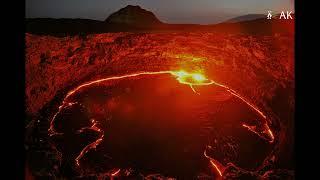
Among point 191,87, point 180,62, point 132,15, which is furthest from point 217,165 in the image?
point 132,15

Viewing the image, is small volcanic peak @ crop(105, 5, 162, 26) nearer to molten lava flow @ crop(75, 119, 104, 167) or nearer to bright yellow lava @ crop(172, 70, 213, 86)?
bright yellow lava @ crop(172, 70, 213, 86)

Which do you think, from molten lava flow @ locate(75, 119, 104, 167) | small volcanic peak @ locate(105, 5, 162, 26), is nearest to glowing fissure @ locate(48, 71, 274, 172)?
molten lava flow @ locate(75, 119, 104, 167)

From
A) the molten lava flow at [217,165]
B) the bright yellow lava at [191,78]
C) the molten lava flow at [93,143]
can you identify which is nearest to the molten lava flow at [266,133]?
the molten lava flow at [217,165]

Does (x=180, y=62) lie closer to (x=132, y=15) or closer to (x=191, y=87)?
(x=191, y=87)

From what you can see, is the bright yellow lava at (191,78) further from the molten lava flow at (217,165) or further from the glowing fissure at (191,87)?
the molten lava flow at (217,165)

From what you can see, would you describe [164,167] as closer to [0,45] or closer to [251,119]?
[251,119]

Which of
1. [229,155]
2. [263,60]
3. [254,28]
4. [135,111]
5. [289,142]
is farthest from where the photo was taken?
[135,111]

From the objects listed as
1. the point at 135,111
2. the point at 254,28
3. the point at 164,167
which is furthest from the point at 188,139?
the point at 254,28

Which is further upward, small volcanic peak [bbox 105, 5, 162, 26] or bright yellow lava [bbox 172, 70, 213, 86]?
small volcanic peak [bbox 105, 5, 162, 26]
